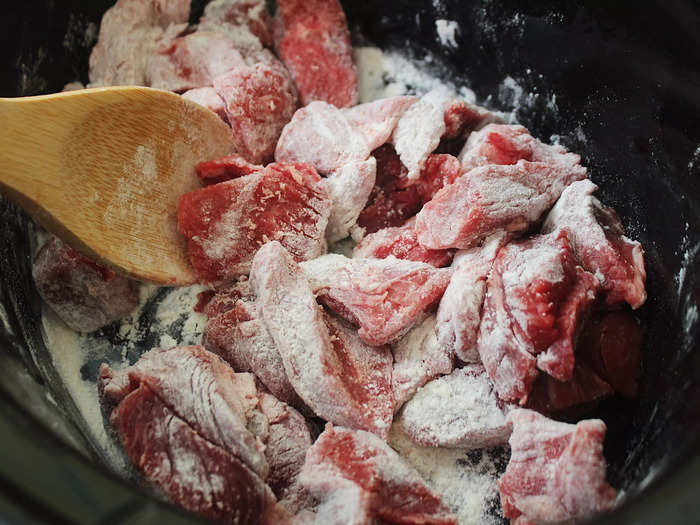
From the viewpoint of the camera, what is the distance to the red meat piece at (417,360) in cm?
178

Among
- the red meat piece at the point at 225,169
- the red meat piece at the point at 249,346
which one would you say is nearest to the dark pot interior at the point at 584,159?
the red meat piece at the point at 249,346

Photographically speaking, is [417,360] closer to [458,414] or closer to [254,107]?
[458,414]

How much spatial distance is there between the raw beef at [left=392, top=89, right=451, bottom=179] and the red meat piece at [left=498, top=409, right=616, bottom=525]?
98 centimetres

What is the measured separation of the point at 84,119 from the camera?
180cm

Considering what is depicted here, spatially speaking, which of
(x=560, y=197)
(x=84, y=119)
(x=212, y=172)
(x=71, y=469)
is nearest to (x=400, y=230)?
(x=560, y=197)

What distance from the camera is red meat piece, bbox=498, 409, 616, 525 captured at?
4.58 feet

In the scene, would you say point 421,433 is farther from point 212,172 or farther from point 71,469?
point 212,172

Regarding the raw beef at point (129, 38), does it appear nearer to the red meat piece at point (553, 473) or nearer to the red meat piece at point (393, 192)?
the red meat piece at point (393, 192)

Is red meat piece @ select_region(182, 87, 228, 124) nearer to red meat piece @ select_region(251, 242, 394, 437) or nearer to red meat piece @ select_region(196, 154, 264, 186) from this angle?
red meat piece @ select_region(196, 154, 264, 186)

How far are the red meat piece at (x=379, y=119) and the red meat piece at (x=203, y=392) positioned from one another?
3.29 feet

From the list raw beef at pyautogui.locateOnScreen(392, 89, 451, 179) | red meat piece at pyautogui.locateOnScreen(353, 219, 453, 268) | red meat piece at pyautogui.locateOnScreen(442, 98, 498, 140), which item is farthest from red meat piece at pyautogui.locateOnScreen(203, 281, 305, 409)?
red meat piece at pyautogui.locateOnScreen(442, 98, 498, 140)

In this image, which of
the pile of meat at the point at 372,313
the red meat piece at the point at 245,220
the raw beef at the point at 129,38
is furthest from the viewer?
the raw beef at the point at 129,38

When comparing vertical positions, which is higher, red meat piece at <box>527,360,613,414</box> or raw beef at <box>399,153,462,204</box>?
raw beef at <box>399,153,462,204</box>

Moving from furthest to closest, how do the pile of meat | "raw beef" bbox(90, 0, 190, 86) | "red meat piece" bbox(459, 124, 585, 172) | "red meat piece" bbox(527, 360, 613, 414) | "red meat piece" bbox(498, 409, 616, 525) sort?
"raw beef" bbox(90, 0, 190, 86) < "red meat piece" bbox(459, 124, 585, 172) < "red meat piece" bbox(527, 360, 613, 414) < the pile of meat < "red meat piece" bbox(498, 409, 616, 525)
